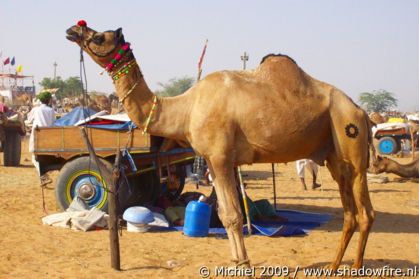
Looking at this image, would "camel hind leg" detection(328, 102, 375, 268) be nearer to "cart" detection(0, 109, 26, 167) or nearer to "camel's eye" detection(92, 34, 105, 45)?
"camel's eye" detection(92, 34, 105, 45)

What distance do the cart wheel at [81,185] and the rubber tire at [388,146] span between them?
16.8 metres

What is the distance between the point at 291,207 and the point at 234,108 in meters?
5.83

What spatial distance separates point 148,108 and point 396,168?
9472mm

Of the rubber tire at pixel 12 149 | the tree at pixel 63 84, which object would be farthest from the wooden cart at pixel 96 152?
the tree at pixel 63 84

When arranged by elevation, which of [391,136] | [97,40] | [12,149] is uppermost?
[97,40]

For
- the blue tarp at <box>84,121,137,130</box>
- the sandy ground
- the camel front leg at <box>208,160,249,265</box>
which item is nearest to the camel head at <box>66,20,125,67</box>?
the camel front leg at <box>208,160,249,265</box>

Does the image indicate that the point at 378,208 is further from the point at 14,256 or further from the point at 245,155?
the point at 14,256

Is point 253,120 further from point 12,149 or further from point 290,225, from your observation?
point 12,149

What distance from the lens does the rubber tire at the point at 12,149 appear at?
50.0ft

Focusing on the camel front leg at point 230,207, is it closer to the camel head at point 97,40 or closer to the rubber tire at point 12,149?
the camel head at point 97,40

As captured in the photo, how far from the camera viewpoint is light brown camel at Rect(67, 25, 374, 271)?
472cm

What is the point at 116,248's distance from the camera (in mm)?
5203

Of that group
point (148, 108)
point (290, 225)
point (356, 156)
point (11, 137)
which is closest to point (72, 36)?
point (148, 108)

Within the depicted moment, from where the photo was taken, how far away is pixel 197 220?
7.06 meters
